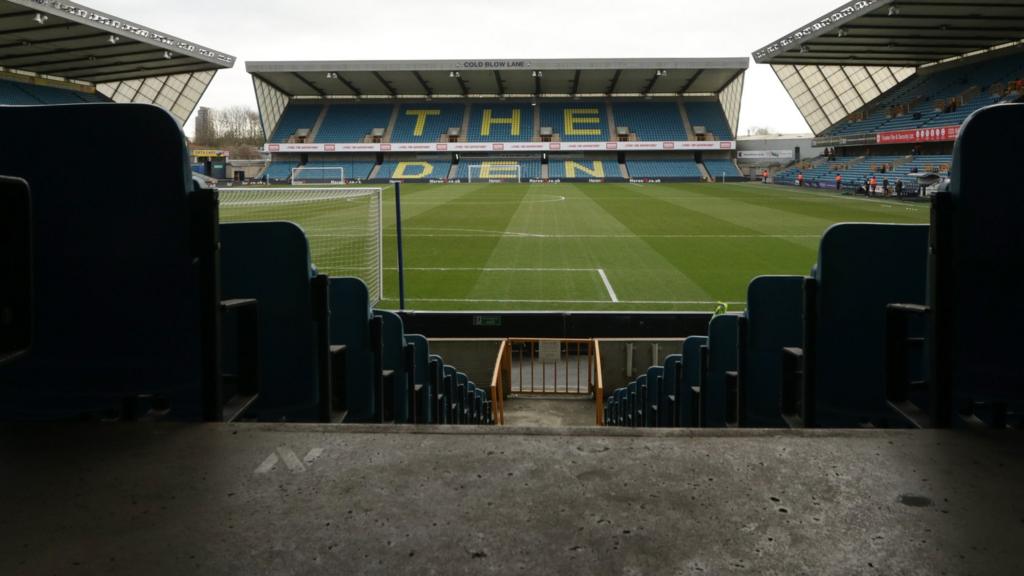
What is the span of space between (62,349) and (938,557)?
10.2 feet

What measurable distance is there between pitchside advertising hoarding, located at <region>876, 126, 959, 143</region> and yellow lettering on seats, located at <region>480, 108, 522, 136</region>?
117 ft

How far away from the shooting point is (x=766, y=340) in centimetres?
432

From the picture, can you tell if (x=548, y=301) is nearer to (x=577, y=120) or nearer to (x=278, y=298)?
(x=278, y=298)

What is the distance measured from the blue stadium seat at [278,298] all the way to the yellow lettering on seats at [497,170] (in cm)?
6893

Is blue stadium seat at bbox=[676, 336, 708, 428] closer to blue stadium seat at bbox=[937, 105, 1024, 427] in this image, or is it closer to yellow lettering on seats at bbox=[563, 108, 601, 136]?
blue stadium seat at bbox=[937, 105, 1024, 427]

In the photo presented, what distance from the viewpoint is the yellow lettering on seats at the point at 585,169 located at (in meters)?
70.4

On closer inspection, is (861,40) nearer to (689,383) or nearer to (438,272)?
(438,272)

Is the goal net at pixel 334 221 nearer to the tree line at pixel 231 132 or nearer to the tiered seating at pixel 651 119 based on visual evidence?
the tiered seating at pixel 651 119

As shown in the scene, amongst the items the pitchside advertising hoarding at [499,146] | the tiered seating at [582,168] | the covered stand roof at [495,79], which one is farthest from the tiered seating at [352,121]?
the tiered seating at [582,168]

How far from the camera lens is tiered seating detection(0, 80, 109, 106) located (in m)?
47.1

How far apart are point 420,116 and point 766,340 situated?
76024mm

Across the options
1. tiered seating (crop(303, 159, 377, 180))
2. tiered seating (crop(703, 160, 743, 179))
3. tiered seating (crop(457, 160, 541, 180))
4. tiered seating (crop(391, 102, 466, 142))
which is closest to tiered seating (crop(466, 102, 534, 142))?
tiered seating (crop(391, 102, 466, 142))

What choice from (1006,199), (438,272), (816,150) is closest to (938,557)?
(1006,199)

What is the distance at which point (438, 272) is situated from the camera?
16406mm
